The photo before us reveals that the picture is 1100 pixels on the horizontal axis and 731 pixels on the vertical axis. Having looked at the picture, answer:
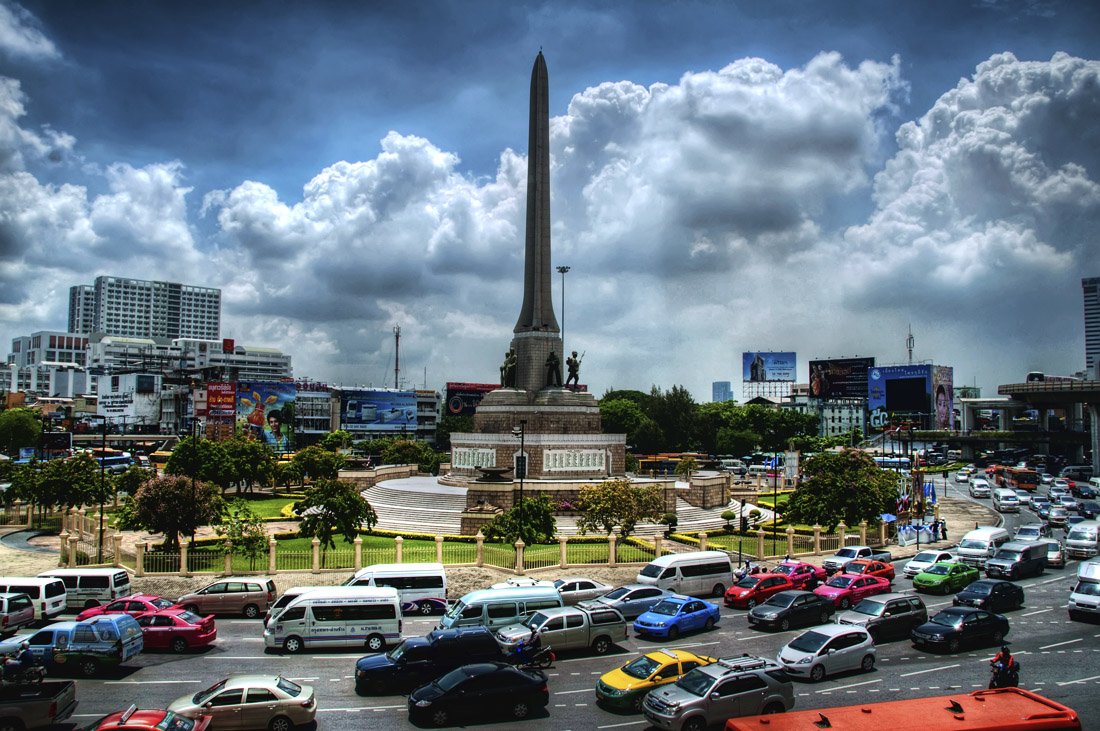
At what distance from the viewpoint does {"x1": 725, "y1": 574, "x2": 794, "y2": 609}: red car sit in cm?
2606

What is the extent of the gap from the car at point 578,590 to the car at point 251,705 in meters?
11.1

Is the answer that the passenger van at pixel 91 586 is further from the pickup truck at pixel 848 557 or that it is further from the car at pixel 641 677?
the pickup truck at pixel 848 557

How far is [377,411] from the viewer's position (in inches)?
5064

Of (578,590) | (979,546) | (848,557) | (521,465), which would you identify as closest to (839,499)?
(979,546)

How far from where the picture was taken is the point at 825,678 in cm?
1880

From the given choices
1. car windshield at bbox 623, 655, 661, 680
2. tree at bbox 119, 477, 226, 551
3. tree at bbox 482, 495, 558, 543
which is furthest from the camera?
tree at bbox 482, 495, 558, 543

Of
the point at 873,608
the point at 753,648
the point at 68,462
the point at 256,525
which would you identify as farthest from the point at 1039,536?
the point at 68,462

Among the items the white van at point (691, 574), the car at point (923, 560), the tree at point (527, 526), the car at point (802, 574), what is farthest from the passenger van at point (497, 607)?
the car at point (923, 560)

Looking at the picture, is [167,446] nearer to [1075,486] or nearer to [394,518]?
[394,518]

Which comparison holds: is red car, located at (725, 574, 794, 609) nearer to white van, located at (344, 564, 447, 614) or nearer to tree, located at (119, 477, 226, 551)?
white van, located at (344, 564, 447, 614)

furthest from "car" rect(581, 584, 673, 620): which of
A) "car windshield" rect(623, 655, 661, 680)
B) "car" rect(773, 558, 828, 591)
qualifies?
"car windshield" rect(623, 655, 661, 680)

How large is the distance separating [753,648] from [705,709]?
22.1 ft

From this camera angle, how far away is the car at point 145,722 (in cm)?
1295

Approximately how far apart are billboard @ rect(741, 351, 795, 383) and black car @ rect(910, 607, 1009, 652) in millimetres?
126163
